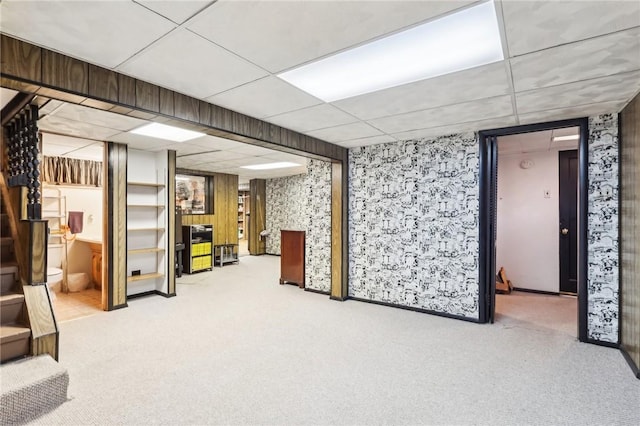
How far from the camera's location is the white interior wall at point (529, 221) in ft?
16.9

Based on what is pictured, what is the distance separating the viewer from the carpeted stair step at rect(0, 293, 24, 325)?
234 centimetres

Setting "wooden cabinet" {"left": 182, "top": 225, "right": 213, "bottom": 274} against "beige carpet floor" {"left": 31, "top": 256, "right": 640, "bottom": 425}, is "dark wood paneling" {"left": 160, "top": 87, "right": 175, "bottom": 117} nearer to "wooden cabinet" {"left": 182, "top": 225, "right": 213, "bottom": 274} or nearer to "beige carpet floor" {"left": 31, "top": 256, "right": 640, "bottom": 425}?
"beige carpet floor" {"left": 31, "top": 256, "right": 640, "bottom": 425}

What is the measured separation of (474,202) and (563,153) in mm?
2547

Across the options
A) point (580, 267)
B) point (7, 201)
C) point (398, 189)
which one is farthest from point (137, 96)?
point (580, 267)

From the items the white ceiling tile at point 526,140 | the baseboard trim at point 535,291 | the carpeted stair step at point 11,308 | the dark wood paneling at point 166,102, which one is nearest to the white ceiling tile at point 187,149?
the dark wood paneling at point 166,102

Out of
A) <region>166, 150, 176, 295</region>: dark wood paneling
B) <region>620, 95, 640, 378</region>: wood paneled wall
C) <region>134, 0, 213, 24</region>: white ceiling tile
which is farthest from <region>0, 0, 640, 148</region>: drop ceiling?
<region>166, 150, 176, 295</region>: dark wood paneling

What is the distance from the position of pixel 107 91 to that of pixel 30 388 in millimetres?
1956

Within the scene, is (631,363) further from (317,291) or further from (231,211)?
(231,211)

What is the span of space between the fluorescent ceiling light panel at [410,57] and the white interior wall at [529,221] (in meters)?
4.11

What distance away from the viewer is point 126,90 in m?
2.21

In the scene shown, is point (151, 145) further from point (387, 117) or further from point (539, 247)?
point (539, 247)

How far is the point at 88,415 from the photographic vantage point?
205cm

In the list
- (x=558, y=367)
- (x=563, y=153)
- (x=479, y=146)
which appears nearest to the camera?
(x=558, y=367)

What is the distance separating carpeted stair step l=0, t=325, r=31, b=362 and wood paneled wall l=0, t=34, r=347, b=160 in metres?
1.64
